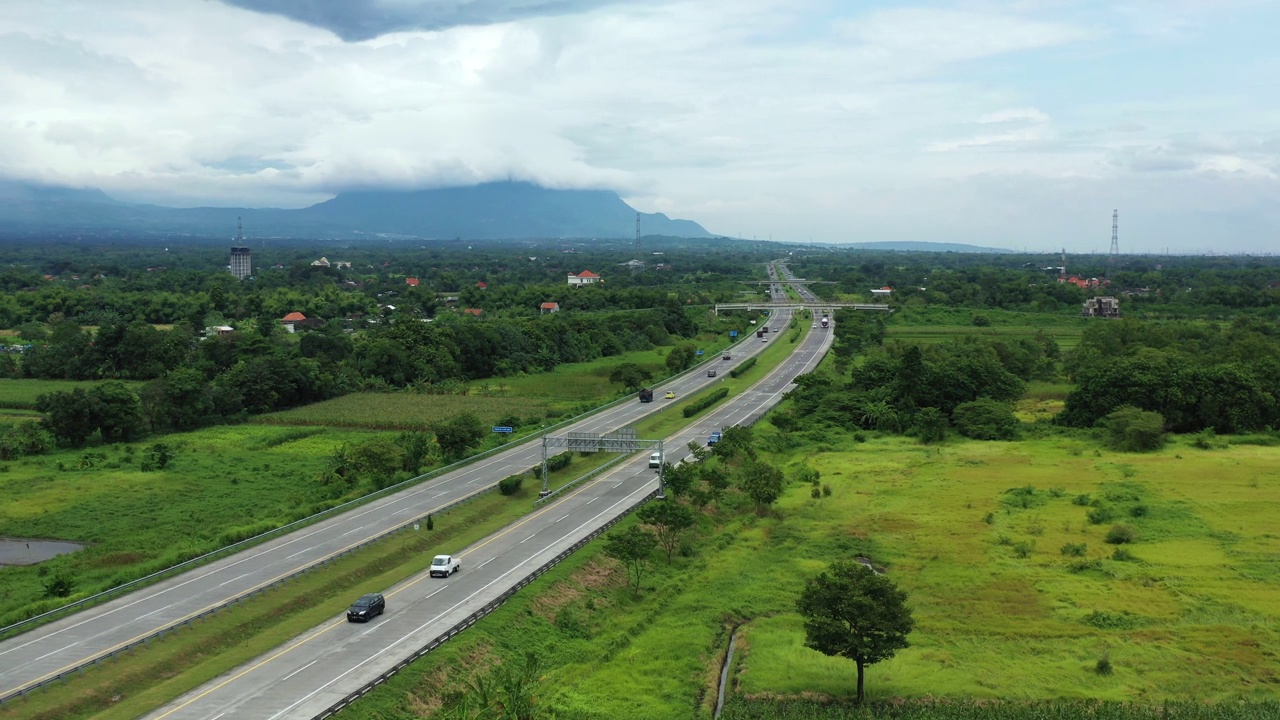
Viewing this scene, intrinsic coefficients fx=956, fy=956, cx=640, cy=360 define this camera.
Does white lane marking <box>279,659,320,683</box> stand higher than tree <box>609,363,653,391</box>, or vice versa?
tree <box>609,363,653,391</box>

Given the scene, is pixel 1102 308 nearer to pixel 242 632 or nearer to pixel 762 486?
pixel 762 486

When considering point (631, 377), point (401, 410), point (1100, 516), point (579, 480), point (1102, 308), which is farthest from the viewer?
point (1102, 308)

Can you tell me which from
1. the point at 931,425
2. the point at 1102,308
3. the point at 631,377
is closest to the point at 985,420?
the point at 931,425

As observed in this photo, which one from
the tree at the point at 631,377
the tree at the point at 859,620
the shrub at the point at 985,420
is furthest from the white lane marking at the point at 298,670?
the tree at the point at 631,377

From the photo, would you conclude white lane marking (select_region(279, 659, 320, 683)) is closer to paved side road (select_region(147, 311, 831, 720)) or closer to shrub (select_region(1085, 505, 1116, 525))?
paved side road (select_region(147, 311, 831, 720))

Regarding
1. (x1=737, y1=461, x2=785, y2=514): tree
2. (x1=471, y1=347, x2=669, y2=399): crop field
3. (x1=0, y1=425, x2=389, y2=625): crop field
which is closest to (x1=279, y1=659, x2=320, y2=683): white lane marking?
(x1=0, y1=425, x2=389, y2=625): crop field

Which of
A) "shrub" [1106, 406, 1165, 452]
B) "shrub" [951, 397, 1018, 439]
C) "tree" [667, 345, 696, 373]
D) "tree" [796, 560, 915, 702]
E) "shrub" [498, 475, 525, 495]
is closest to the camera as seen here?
"tree" [796, 560, 915, 702]
